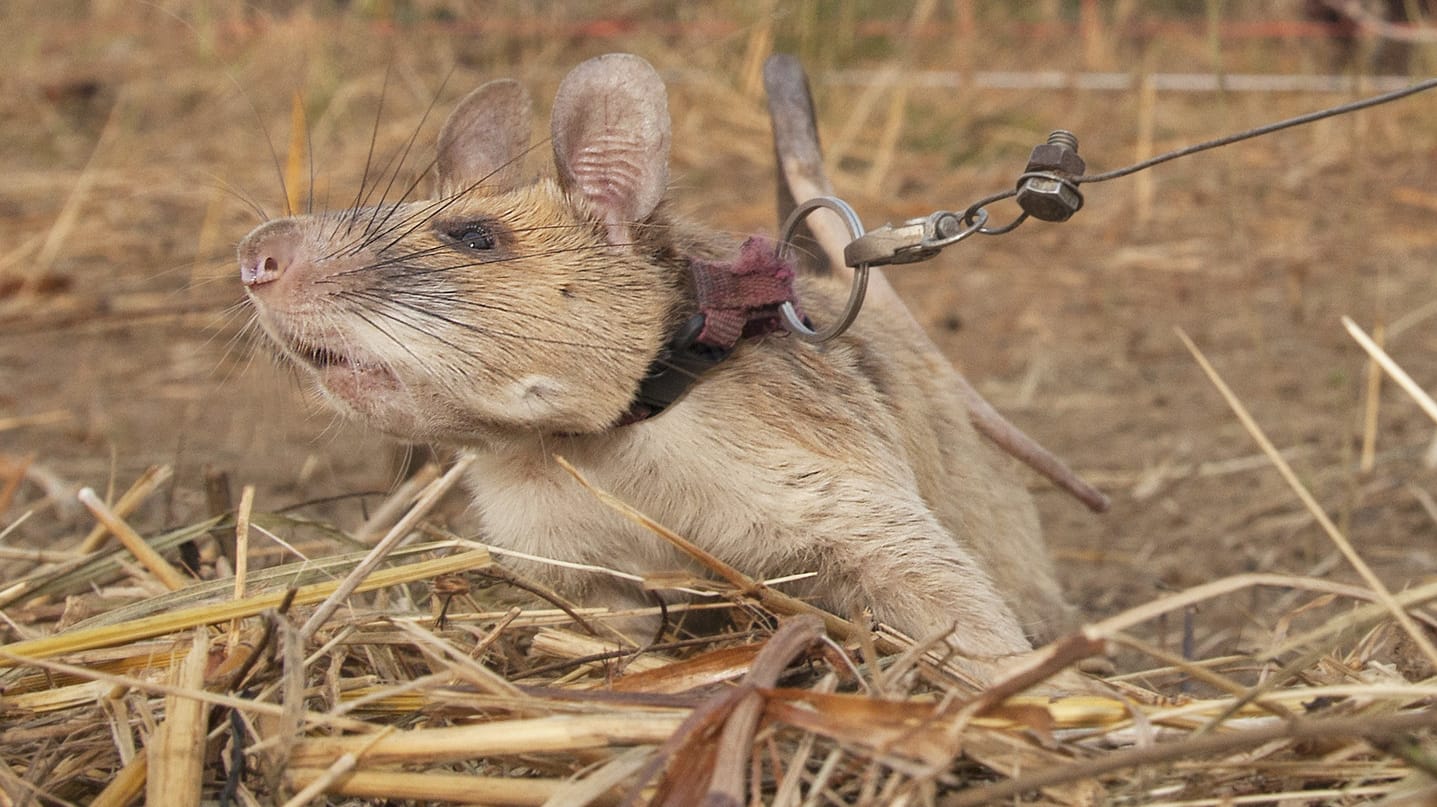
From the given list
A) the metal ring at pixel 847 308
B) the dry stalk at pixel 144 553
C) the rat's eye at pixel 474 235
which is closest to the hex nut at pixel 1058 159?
the metal ring at pixel 847 308

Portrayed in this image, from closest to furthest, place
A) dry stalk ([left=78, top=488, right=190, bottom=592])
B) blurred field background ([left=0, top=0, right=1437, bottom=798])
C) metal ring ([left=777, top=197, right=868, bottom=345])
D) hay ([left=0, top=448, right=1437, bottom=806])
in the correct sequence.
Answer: hay ([left=0, top=448, right=1437, bottom=806]), metal ring ([left=777, top=197, right=868, bottom=345]), dry stalk ([left=78, top=488, right=190, bottom=592]), blurred field background ([left=0, top=0, right=1437, bottom=798])

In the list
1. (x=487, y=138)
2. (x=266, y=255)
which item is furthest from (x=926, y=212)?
(x=266, y=255)

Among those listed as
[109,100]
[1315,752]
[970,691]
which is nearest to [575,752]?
[970,691]

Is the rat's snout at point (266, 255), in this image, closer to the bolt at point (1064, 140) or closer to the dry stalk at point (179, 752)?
the dry stalk at point (179, 752)

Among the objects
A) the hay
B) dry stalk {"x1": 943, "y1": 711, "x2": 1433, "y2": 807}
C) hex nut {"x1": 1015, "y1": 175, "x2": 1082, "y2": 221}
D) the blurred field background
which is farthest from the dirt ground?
dry stalk {"x1": 943, "y1": 711, "x2": 1433, "y2": 807}

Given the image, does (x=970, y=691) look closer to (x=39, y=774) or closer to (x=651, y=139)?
(x=651, y=139)

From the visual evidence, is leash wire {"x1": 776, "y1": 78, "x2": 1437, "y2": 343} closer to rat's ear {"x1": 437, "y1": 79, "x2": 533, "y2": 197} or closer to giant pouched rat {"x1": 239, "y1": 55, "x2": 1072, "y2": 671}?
giant pouched rat {"x1": 239, "y1": 55, "x2": 1072, "y2": 671}
